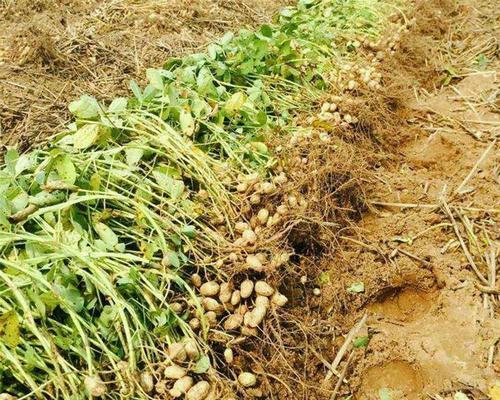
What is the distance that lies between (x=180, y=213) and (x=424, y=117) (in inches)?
64.4

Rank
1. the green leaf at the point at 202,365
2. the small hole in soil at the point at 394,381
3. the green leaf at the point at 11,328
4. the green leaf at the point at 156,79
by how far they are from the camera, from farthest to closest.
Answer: the green leaf at the point at 156,79, the small hole in soil at the point at 394,381, the green leaf at the point at 202,365, the green leaf at the point at 11,328

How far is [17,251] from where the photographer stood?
1.30 m

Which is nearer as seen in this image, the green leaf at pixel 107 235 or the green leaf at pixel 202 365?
the green leaf at pixel 202 365

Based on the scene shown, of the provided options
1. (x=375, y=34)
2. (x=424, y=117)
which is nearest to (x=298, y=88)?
(x=424, y=117)

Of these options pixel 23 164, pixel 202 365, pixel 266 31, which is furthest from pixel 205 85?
pixel 202 365

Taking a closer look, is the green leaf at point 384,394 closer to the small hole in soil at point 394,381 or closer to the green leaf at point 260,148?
the small hole in soil at point 394,381

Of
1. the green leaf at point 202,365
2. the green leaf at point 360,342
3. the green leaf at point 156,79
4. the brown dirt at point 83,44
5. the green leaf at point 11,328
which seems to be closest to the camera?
the green leaf at point 11,328

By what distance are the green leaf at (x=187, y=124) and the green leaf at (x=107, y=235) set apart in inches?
19.0

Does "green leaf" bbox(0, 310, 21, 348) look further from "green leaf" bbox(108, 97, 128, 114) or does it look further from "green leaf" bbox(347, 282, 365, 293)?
"green leaf" bbox(347, 282, 365, 293)

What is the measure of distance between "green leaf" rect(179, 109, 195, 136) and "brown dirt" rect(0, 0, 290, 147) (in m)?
0.62

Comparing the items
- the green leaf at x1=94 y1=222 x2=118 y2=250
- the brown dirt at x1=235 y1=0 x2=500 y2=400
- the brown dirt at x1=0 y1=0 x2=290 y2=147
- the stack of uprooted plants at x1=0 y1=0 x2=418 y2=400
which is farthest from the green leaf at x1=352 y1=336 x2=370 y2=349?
the brown dirt at x1=0 y1=0 x2=290 y2=147

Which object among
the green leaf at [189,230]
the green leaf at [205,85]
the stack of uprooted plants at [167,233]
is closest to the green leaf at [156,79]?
the stack of uprooted plants at [167,233]

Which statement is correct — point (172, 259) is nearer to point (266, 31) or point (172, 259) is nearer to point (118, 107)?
point (118, 107)

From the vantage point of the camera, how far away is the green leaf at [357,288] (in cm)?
171
